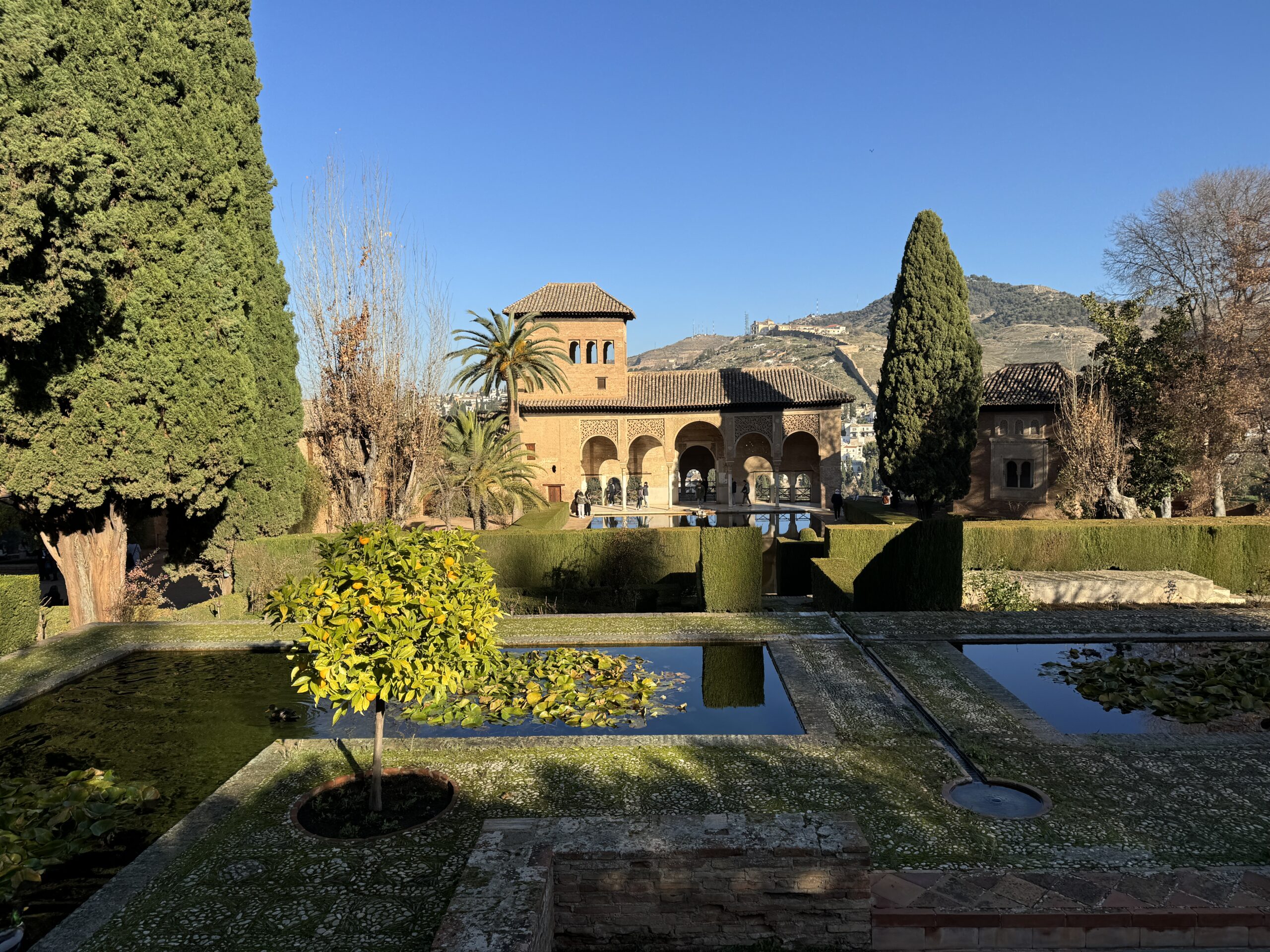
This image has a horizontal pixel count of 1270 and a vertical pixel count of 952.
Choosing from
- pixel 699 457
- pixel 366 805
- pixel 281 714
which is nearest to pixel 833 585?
pixel 281 714

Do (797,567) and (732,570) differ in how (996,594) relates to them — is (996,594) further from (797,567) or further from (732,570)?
(732,570)

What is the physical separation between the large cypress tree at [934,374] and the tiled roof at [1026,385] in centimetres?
358

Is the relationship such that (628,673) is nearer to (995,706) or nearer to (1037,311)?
(995,706)

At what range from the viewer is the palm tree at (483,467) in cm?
1958

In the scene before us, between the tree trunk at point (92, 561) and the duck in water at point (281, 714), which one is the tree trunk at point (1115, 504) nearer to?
the duck in water at point (281, 714)

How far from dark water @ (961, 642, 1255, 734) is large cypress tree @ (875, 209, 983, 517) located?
12548 mm

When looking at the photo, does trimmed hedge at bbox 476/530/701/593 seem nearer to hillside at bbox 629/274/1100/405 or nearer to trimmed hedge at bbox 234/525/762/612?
→ trimmed hedge at bbox 234/525/762/612

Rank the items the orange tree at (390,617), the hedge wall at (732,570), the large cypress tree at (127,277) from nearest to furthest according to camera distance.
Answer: the orange tree at (390,617), the large cypress tree at (127,277), the hedge wall at (732,570)

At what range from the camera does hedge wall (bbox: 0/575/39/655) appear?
8.95 meters

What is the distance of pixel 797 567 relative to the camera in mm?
14117

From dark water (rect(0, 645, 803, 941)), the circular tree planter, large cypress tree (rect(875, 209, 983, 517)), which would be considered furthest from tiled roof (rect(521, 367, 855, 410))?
the circular tree planter

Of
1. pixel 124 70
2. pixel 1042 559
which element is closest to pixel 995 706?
pixel 1042 559

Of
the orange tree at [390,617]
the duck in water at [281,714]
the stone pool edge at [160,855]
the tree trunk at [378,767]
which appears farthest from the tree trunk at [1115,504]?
the stone pool edge at [160,855]

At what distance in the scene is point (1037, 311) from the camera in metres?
95.5
